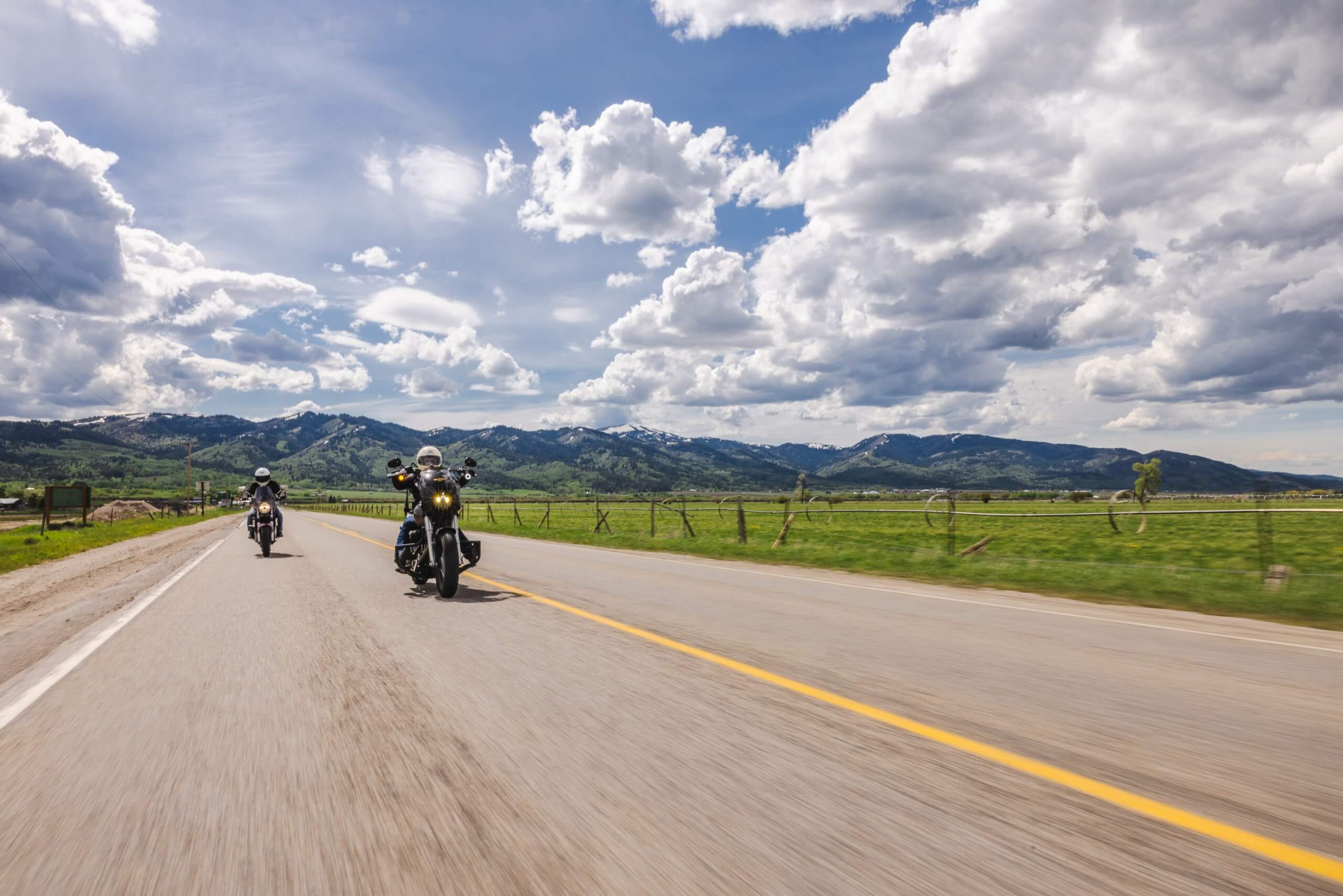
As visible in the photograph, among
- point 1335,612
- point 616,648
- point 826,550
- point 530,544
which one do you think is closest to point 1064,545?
point 826,550

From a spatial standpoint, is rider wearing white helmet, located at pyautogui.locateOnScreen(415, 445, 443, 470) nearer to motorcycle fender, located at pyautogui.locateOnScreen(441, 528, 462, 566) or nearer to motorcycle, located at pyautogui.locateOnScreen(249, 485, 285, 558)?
motorcycle fender, located at pyautogui.locateOnScreen(441, 528, 462, 566)

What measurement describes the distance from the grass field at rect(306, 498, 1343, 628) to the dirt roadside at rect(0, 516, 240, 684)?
12.6m

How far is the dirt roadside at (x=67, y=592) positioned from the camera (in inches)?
299

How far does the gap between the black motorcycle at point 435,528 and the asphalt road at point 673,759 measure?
206cm

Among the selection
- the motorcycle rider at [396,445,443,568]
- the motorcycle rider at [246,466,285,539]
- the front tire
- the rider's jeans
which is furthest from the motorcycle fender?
the rider's jeans

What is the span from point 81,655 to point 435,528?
168 inches

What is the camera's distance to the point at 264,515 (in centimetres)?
1912

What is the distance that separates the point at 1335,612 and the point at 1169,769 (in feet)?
27.2

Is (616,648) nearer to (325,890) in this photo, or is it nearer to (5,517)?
(325,890)

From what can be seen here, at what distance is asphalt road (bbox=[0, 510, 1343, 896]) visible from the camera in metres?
2.58

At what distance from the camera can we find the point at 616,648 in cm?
655

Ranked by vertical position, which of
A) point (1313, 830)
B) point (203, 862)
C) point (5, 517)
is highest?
point (1313, 830)

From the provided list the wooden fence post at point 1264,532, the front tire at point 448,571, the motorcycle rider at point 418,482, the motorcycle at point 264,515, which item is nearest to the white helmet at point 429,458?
the motorcycle rider at point 418,482

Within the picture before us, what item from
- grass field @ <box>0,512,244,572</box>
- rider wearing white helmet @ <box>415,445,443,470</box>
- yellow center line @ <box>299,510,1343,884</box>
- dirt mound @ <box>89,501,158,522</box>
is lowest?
dirt mound @ <box>89,501,158,522</box>
